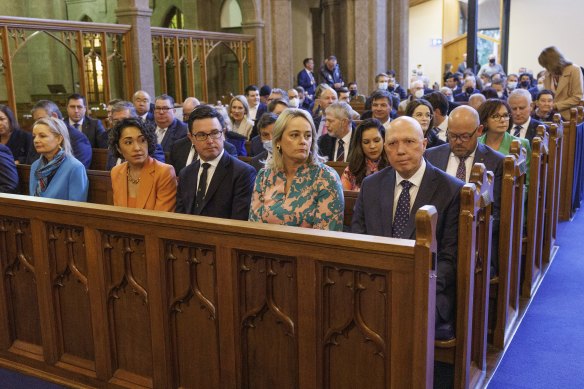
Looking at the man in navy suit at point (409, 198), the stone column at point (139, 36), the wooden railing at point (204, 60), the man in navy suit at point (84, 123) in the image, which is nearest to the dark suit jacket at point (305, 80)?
the wooden railing at point (204, 60)

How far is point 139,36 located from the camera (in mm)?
9453

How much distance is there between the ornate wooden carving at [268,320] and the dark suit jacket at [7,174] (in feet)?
9.34

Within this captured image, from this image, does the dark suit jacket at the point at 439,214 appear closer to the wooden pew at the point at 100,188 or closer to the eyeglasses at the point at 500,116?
the eyeglasses at the point at 500,116

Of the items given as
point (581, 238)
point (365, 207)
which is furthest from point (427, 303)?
point (581, 238)

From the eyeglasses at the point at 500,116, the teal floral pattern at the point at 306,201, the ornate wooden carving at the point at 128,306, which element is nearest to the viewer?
the ornate wooden carving at the point at 128,306

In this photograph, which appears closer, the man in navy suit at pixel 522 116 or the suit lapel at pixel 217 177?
the suit lapel at pixel 217 177

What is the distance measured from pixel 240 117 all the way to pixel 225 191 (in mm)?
3639

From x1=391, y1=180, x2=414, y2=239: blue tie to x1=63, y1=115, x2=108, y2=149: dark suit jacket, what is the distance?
4.54 meters

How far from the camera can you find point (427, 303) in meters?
1.98

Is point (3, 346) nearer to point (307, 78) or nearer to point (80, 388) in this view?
point (80, 388)

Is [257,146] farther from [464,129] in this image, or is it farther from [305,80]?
[305,80]

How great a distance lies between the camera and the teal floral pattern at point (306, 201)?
2.97m

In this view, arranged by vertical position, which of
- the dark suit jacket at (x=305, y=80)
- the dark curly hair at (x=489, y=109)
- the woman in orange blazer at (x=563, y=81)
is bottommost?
the dark curly hair at (x=489, y=109)

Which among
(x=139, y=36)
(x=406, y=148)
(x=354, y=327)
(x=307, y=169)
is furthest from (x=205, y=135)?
(x=139, y=36)
